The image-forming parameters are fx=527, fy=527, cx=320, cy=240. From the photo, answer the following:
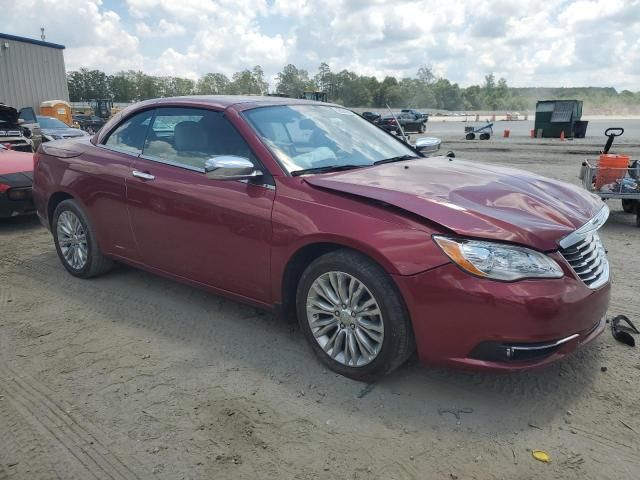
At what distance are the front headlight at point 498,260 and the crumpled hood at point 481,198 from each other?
47 mm

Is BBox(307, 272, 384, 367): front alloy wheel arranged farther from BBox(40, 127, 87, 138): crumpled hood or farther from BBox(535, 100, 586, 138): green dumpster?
BBox(535, 100, 586, 138): green dumpster

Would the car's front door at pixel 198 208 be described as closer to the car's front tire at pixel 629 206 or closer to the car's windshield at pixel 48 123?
the car's front tire at pixel 629 206

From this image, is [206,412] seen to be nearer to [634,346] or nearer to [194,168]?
[194,168]

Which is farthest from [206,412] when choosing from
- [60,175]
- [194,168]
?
[60,175]

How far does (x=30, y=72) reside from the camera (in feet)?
104

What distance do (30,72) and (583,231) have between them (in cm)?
3595

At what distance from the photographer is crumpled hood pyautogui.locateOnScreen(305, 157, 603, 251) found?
108 inches

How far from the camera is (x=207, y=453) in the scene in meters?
2.57

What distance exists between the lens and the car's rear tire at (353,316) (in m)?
2.90

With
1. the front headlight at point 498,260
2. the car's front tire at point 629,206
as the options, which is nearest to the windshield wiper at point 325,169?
the front headlight at point 498,260

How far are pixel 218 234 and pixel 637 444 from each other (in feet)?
8.84

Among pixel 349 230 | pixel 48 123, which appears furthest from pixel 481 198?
pixel 48 123

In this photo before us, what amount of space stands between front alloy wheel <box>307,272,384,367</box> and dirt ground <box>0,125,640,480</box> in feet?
0.64

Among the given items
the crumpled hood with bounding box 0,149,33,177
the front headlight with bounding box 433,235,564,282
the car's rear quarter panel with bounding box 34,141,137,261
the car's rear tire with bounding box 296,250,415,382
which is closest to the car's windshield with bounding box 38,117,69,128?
the crumpled hood with bounding box 0,149,33,177
